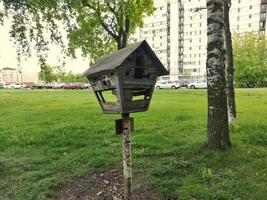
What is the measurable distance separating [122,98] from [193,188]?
165 centimetres

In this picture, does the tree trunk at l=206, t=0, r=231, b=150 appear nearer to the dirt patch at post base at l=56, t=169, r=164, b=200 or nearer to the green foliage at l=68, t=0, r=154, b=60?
the dirt patch at post base at l=56, t=169, r=164, b=200

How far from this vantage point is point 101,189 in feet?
13.8

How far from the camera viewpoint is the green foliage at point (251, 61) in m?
39.8

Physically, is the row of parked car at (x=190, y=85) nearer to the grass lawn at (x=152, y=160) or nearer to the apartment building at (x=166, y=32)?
the grass lawn at (x=152, y=160)

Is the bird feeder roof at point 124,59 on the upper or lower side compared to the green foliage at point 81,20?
lower

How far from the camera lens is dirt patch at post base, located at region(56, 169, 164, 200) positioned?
13.0ft

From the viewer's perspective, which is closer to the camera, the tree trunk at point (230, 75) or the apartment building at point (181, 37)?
the tree trunk at point (230, 75)

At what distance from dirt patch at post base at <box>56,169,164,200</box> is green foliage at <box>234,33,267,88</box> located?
38.6 metres

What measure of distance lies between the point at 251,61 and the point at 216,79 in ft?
129

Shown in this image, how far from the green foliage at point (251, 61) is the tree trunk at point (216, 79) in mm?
Result: 37121

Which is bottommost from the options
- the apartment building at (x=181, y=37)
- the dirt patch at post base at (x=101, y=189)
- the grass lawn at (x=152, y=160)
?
the dirt patch at post base at (x=101, y=189)

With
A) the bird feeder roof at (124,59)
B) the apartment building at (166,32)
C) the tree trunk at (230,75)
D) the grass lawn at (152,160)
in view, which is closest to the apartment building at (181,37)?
the apartment building at (166,32)

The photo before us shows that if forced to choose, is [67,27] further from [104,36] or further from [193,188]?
[193,188]

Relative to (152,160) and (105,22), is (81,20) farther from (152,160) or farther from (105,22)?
(152,160)
